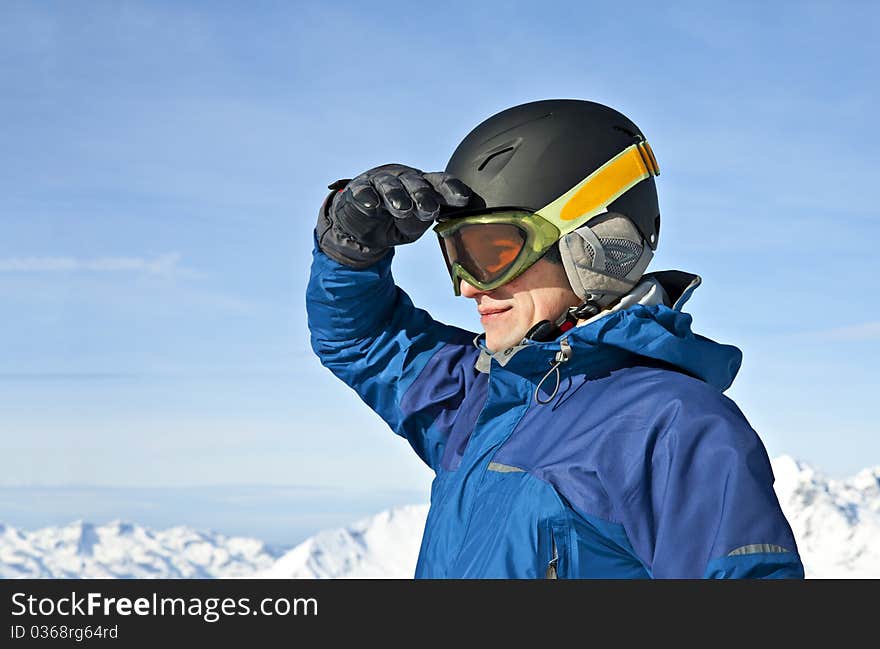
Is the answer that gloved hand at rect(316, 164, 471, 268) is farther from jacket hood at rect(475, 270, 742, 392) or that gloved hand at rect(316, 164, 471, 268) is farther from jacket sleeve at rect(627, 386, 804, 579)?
jacket sleeve at rect(627, 386, 804, 579)

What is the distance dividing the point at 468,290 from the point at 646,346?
Answer: 85cm

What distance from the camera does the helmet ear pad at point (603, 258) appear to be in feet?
14.9

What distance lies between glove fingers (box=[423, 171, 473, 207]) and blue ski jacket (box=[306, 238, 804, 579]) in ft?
2.11

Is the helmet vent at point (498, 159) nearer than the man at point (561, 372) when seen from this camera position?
No

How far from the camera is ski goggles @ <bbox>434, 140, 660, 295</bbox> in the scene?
4.55m

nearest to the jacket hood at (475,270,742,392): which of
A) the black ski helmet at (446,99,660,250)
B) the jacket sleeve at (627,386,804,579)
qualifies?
the jacket sleeve at (627,386,804,579)

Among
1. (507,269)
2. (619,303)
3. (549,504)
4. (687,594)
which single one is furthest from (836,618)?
(507,269)

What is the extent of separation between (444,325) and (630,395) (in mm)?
1565

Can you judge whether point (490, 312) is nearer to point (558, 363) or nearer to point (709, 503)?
point (558, 363)

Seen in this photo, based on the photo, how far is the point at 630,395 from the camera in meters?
4.21

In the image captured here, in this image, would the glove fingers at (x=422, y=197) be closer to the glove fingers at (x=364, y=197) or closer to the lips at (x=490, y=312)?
the glove fingers at (x=364, y=197)

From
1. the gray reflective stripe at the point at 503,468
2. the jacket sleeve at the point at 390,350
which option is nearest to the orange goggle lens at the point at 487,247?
the jacket sleeve at the point at 390,350

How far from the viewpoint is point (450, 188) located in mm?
4496

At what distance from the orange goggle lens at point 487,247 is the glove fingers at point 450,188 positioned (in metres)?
0.16
